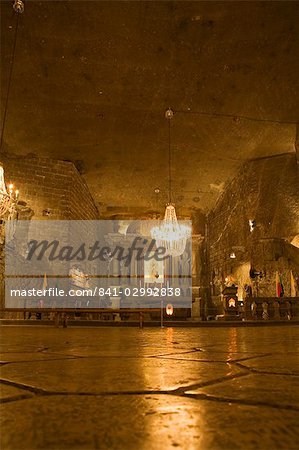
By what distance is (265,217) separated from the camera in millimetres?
12516

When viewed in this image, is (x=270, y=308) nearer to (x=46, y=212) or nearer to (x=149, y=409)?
(x=46, y=212)

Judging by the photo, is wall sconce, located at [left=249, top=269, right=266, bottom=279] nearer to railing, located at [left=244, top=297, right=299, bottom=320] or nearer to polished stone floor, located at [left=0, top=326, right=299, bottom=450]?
railing, located at [left=244, top=297, right=299, bottom=320]

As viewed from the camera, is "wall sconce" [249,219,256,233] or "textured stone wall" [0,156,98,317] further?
"wall sconce" [249,219,256,233]

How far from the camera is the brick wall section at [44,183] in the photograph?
10969 mm

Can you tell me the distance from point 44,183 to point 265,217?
6582mm

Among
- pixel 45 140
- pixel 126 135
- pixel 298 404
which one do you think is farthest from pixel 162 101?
pixel 298 404

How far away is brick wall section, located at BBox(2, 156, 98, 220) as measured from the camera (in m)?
11.0

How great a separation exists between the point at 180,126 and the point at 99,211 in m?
7.64

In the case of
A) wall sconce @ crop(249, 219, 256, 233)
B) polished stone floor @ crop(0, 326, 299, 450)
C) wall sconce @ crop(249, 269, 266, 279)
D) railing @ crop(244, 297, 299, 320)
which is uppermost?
wall sconce @ crop(249, 219, 256, 233)

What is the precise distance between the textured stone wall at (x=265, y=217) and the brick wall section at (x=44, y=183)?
526 centimetres

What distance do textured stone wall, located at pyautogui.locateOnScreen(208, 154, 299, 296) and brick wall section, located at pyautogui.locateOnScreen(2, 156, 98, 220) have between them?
5261 millimetres

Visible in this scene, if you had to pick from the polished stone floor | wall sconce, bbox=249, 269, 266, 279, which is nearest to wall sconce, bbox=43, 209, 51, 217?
wall sconce, bbox=249, 269, 266, 279

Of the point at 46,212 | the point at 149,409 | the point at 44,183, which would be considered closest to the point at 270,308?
the point at 46,212

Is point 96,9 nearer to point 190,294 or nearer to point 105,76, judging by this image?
point 105,76
